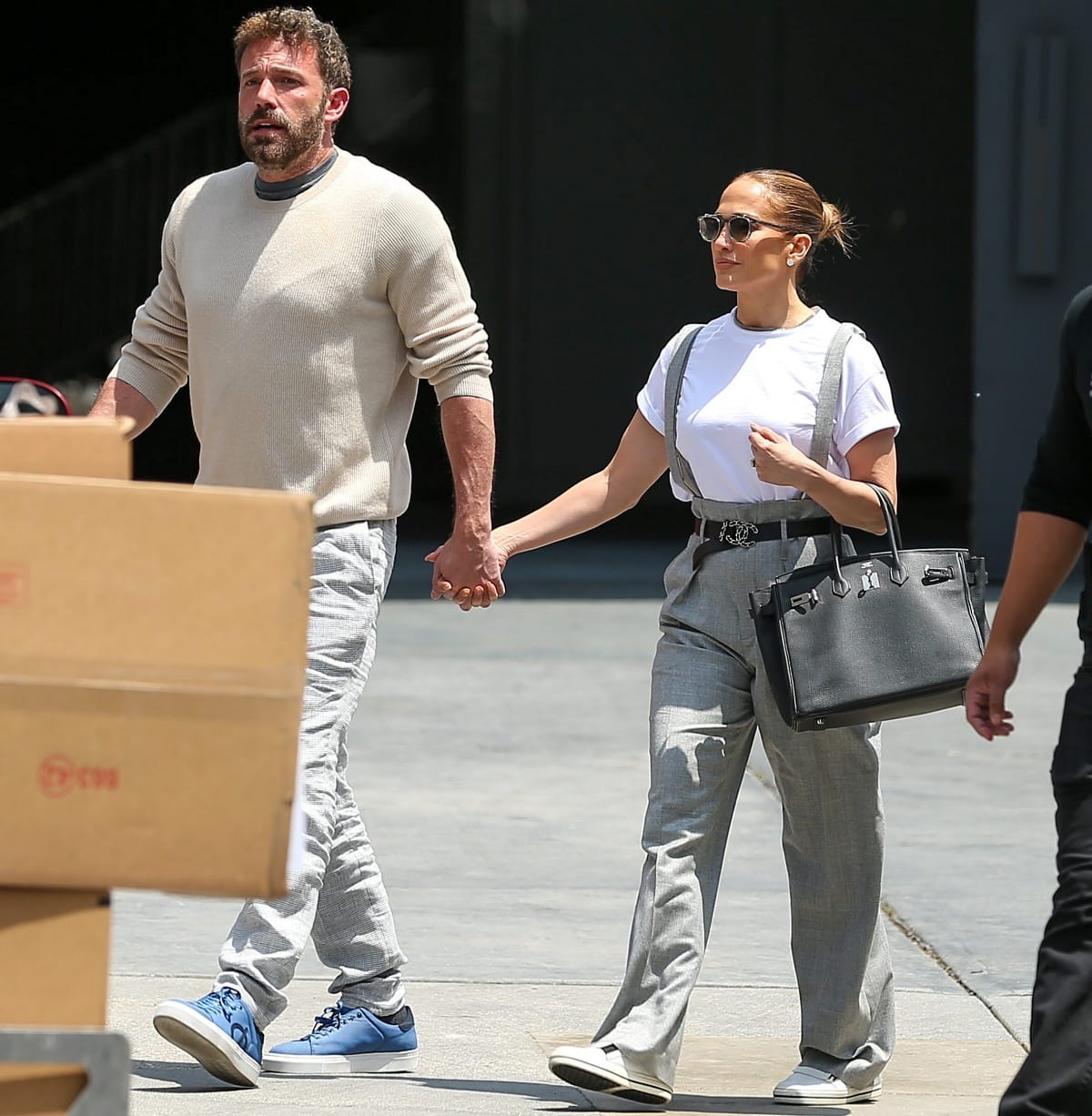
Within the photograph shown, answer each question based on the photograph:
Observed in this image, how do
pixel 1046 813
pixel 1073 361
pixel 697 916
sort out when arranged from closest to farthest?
pixel 1073 361
pixel 697 916
pixel 1046 813

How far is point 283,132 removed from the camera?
4355 millimetres

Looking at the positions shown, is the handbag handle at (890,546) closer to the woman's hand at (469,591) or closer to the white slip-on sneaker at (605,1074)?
the woman's hand at (469,591)

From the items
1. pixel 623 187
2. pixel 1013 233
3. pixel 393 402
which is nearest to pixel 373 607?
pixel 393 402

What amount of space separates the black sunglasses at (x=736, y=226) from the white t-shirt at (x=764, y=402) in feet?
0.64

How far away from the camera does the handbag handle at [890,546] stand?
163 inches

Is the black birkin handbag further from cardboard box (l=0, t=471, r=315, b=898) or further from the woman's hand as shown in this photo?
cardboard box (l=0, t=471, r=315, b=898)

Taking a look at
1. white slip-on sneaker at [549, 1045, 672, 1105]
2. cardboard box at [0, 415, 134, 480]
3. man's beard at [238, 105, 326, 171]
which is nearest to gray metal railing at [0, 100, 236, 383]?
man's beard at [238, 105, 326, 171]

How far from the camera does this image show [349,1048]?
4.45m

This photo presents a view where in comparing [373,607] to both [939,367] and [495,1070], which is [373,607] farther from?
[939,367]

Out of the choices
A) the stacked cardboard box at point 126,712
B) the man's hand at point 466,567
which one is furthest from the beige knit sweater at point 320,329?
the stacked cardboard box at point 126,712

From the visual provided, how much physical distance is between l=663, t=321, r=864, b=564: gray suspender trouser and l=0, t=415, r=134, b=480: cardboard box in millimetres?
1949

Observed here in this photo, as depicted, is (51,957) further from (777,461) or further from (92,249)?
(92,249)

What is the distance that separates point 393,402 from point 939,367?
15.8 meters

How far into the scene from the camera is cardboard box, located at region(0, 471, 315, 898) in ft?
7.88
